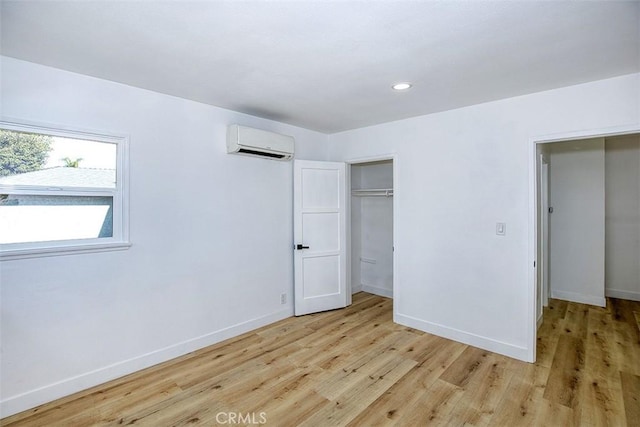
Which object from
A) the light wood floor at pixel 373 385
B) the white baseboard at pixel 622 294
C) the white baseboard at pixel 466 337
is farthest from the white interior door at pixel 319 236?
the white baseboard at pixel 622 294

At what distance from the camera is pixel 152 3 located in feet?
5.08

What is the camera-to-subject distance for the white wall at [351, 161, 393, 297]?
488 centimetres

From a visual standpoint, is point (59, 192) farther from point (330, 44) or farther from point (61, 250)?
point (330, 44)

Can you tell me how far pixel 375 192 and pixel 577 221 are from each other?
298cm

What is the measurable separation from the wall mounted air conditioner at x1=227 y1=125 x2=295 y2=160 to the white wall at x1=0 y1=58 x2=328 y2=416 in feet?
0.43

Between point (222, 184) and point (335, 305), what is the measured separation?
2.26 m

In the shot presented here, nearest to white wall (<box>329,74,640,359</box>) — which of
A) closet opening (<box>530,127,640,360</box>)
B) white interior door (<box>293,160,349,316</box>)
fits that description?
white interior door (<box>293,160,349,316</box>)

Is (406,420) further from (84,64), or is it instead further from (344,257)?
(84,64)

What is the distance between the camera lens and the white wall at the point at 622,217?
14.8 ft

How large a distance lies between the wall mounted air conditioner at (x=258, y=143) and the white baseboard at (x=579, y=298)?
4526 mm

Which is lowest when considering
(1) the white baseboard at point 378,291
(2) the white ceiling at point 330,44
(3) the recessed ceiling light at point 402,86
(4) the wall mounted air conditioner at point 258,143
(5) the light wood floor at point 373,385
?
(5) the light wood floor at point 373,385

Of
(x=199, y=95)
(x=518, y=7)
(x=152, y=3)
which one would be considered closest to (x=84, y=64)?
(x=199, y=95)

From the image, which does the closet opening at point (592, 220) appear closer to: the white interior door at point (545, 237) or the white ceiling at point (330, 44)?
the white interior door at point (545, 237)

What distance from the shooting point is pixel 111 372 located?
2.54 metres
